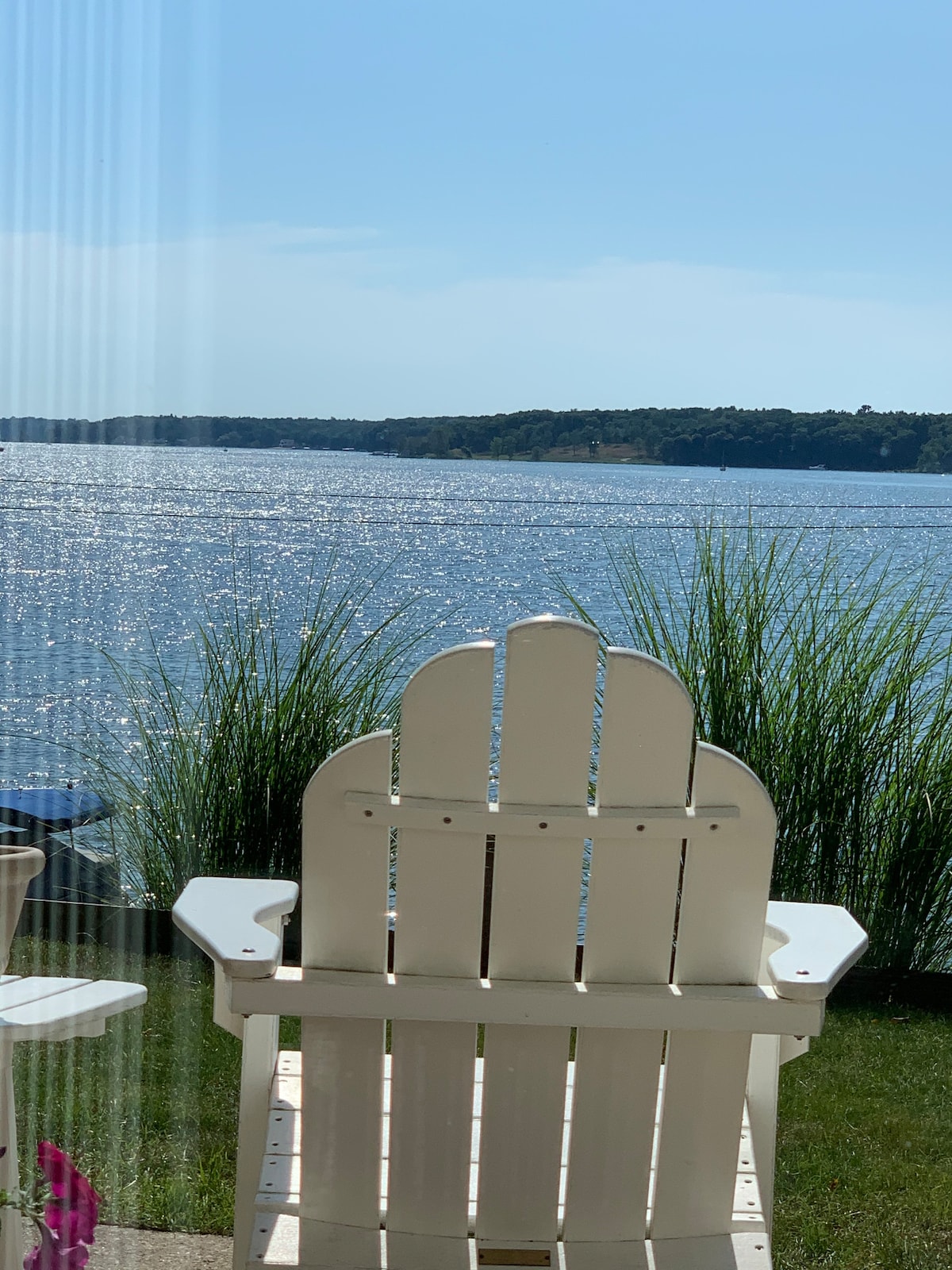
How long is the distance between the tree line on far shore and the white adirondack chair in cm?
296


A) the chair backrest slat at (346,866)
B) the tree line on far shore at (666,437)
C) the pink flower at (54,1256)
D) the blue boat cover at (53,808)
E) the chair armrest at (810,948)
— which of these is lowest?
the blue boat cover at (53,808)

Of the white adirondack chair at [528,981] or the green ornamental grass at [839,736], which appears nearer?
the white adirondack chair at [528,981]

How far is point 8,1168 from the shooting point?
4.08 feet

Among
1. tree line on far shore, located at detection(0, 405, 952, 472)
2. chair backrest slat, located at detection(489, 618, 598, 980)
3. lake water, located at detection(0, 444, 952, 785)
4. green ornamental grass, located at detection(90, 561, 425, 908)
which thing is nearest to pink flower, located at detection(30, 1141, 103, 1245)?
chair backrest slat, located at detection(489, 618, 598, 980)

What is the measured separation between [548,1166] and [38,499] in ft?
4.90

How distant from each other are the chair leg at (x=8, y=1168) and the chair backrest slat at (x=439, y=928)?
407 mm

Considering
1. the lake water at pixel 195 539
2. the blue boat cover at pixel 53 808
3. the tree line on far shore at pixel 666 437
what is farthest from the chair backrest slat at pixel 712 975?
the tree line on far shore at pixel 666 437

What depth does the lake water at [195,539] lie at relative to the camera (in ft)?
7.25

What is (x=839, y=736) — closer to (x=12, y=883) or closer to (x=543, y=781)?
(x=543, y=781)

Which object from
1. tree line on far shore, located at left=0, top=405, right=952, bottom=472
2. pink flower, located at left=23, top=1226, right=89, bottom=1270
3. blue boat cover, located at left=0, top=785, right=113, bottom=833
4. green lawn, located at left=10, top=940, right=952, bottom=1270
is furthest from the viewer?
tree line on far shore, located at left=0, top=405, right=952, bottom=472

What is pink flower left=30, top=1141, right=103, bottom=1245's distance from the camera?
0.94 m

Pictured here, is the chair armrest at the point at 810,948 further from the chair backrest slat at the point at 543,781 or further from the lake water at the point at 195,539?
the lake water at the point at 195,539

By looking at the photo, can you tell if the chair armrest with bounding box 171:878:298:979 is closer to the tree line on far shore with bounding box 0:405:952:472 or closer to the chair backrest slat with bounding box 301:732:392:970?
the chair backrest slat with bounding box 301:732:392:970

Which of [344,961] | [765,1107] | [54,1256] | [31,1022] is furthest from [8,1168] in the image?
[765,1107]
